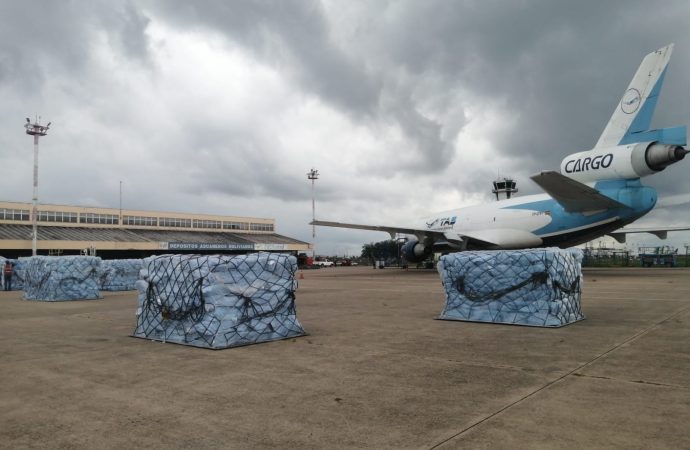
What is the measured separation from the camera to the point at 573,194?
23.3 meters

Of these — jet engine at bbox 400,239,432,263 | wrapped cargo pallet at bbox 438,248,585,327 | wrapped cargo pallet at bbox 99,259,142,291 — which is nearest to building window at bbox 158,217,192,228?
jet engine at bbox 400,239,432,263

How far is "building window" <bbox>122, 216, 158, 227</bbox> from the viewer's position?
67750 millimetres

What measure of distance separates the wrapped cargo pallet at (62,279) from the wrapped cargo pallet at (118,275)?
15.7 ft

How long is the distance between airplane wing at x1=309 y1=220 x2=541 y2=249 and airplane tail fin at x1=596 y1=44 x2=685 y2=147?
7350mm

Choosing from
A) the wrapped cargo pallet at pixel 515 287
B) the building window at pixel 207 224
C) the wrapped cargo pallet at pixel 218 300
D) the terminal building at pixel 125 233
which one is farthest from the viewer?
the building window at pixel 207 224

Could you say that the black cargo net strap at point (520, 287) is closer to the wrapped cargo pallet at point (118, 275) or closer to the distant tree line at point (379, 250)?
the wrapped cargo pallet at point (118, 275)

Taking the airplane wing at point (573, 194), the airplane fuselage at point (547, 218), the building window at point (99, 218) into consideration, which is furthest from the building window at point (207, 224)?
the airplane wing at point (573, 194)

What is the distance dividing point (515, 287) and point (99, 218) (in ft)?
217

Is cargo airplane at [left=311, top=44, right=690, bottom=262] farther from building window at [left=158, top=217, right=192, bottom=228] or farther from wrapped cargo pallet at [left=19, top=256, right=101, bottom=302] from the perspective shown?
building window at [left=158, top=217, right=192, bottom=228]

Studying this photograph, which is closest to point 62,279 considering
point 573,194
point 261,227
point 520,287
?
point 520,287

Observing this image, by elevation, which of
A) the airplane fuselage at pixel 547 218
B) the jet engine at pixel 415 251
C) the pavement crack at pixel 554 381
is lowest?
the pavement crack at pixel 554 381

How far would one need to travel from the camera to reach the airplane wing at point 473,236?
28.4 metres

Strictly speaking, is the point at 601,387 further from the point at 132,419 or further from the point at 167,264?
the point at 167,264

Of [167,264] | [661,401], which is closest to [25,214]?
[167,264]
